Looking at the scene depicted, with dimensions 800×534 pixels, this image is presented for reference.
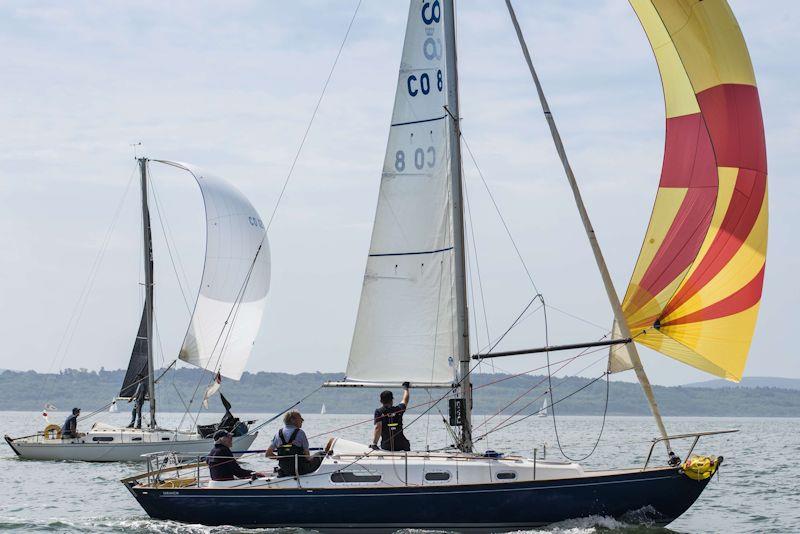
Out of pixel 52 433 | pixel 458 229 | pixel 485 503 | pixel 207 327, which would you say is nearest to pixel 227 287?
pixel 207 327

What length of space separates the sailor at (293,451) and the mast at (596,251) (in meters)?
4.80

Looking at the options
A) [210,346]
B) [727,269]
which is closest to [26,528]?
[727,269]

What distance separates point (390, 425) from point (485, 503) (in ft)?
6.72

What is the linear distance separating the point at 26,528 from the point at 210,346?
16162 millimetres

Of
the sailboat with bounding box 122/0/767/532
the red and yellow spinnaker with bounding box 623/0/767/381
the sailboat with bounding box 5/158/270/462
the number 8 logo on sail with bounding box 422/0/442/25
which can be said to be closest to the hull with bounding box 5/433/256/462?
the sailboat with bounding box 5/158/270/462

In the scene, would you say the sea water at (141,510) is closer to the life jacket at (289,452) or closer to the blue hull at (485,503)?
the blue hull at (485,503)

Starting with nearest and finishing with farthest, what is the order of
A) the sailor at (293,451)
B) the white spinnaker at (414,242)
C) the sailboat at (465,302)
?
1. the sailboat at (465,302)
2. the sailor at (293,451)
3. the white spinnaker at (414,242)

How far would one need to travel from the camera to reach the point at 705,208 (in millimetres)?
15992

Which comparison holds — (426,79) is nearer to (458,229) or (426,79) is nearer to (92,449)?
(458,229)

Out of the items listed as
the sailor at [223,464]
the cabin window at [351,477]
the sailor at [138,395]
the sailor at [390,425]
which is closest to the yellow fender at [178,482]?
the sailor at [223,464]

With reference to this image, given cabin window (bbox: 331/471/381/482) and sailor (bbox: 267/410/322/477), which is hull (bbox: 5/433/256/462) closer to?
sailor (bbox: 267/410/322/477)

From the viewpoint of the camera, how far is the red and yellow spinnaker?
15562mm

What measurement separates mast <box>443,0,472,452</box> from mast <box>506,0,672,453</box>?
1.27 metres

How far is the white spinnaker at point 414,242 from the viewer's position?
1687cm
